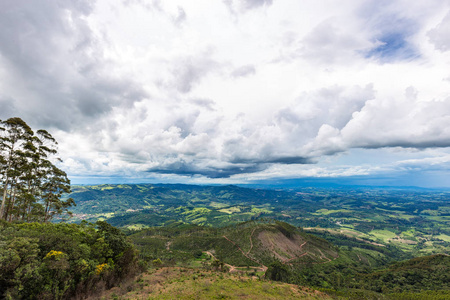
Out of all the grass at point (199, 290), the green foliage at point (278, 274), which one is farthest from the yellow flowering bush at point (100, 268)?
the green foliage at point (278, 274)

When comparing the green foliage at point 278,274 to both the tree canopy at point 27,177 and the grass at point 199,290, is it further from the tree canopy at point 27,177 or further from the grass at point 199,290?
the tree canopy at point 27,177

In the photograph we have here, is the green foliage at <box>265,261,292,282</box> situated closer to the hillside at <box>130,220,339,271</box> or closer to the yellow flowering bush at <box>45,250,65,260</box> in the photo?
the hillside at <box>130,220,339,271</box>

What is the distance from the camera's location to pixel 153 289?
4403 centimetres

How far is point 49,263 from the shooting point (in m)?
28.0

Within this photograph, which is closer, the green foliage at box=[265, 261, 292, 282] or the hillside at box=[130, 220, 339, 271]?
the green foliage at box=[265, 261, 292, 282]

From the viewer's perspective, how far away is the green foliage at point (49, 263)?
2462 cm

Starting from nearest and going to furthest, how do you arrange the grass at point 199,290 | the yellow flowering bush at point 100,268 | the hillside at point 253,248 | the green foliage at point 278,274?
1. the yellow flowering bush at point 100,268
2. the grass at point 199,290
3. the green foliage at point 278,274
4. the hillside at point 253,248

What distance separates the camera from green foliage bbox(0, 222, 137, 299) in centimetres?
2462

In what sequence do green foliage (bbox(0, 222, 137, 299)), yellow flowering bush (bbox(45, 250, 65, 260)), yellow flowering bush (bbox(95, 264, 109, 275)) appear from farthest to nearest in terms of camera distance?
1. yellow flowering bush (bbox(95, 264, 109, 275))
2. yellow flowering bush (bbox(45, 250, 65, 260))
3. green foliage (bbox(0, 222, 137, 299))

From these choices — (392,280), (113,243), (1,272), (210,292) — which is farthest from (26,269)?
(392,280)

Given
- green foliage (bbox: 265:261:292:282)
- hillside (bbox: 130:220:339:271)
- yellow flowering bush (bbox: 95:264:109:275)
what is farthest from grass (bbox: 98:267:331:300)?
hillside (bbox: 130:220:339:271)

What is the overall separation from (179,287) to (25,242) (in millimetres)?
33644

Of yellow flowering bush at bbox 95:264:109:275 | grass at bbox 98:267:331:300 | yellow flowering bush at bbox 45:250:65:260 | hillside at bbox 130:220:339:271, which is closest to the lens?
yellow flowering bush at bbox 45:250:65:260

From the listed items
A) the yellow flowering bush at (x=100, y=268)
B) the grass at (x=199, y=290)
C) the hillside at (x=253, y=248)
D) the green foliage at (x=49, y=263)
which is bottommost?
the hillside at (x=253, y=248)
